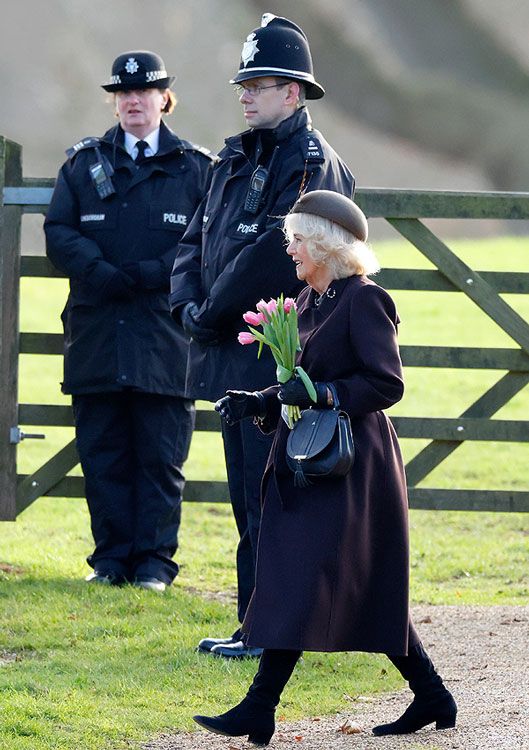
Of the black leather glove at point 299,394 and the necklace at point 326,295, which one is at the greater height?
the necklace at point 326,295

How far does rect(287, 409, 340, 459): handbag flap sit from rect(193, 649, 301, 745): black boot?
23.5 inches

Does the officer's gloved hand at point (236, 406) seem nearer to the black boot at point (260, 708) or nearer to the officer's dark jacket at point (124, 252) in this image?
the black boot at point (260, 708)

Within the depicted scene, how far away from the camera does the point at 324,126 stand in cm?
2919

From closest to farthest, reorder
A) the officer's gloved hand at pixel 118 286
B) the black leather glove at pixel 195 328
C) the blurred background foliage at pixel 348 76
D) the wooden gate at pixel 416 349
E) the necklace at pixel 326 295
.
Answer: the necklace at pixel 326 295
the black leather glove at pixel 195 328
the officer's gloved hand at pixel 118 286
the wooden gate at pixel 416 349
the blurred background foliage at pixel 348 76

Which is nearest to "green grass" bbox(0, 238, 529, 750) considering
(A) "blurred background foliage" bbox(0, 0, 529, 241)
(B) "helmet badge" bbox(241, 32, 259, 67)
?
(B) "helmet badge" bbox(241, 32, 259, 67)

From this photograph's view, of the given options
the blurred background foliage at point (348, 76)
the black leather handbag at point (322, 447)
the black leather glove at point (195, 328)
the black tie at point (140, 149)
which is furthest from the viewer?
the blurred background foliage at point (348, 76)

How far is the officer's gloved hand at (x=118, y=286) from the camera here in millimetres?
6141

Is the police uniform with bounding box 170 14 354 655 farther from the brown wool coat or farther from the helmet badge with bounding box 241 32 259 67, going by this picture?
the brown wool coat

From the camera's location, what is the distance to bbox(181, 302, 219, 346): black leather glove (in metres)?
5.31

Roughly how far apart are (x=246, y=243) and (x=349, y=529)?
1.50 m

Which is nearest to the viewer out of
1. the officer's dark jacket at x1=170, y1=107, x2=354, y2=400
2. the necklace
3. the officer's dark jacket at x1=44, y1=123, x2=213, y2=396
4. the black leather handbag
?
the black leather handbag

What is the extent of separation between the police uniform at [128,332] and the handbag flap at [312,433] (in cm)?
216

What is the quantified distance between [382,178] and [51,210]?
2222 centimetres

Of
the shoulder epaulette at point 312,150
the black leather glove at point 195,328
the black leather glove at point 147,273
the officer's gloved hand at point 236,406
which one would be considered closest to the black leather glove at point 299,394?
the officer's gloved hand at point 236,406
